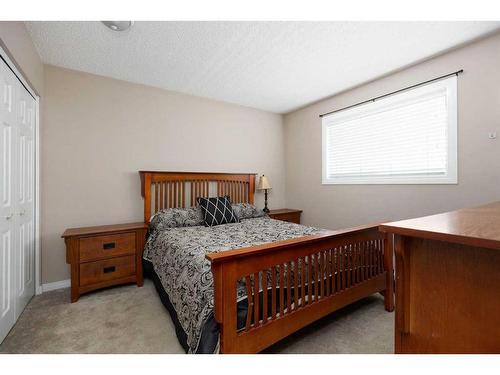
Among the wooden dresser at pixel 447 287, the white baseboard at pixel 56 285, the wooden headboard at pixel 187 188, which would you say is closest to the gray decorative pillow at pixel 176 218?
the wooden headboard at pixel 187 188

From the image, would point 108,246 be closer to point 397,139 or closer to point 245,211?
point 245,211

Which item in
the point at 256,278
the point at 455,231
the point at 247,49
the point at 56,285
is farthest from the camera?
the point at 56,285

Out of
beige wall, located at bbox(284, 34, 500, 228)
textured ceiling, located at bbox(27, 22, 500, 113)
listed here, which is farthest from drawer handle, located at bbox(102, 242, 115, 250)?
beige wall, located at bbox(284, 34, 500, 228)

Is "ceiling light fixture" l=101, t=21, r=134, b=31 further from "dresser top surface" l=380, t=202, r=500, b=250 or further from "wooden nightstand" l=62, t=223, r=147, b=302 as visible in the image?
"dresser top surface" l=380, t=202, r=500, b=250

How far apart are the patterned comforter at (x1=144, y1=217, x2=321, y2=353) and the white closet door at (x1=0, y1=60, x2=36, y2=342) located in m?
1.03

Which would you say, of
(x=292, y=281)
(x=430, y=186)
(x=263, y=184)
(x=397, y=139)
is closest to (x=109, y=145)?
(x=263, y=184)

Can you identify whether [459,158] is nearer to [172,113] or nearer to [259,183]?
[259,183]

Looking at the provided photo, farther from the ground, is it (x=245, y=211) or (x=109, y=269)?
(x=245, y=211)

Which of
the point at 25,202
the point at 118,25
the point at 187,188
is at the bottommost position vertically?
the point at 25,202

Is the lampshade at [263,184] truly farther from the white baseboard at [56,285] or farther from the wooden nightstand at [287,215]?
the white baseboard at [56,285]

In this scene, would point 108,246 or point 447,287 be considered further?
point 108,246

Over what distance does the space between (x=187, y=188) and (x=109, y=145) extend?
3.50 feet

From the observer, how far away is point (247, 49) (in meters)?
2.24
